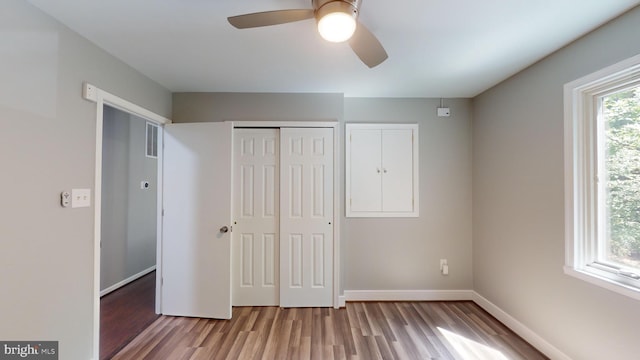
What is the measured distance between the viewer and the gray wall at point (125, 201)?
337 cm

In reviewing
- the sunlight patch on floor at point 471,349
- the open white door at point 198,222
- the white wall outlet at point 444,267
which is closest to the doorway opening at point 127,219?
the open white door at point 198,222

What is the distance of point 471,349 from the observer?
2232 millimetres

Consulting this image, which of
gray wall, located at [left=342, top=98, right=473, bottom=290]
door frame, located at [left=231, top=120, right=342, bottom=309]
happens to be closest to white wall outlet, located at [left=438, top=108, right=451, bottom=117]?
gray wall, located at [left=342, top=98, right=473, bottom=290]

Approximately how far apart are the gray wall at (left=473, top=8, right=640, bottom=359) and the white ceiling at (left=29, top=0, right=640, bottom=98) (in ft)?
0.58

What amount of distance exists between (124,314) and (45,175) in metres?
1.91

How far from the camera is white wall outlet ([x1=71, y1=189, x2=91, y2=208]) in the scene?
176 centimetres

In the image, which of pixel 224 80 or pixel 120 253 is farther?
pixel 120 253

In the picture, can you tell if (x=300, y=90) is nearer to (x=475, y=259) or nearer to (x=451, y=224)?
(x=451, y=224)

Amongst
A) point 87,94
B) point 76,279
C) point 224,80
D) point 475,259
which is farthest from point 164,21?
point 475,259

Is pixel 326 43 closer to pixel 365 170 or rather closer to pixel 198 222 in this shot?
pixel 365 170

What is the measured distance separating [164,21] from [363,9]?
122 centimetres

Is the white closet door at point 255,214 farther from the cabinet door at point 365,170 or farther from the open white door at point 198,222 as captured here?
the cabinet door at point 365,170

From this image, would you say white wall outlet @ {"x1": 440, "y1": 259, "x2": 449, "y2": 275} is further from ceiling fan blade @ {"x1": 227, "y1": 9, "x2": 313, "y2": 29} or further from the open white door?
ceiling fan blade @ {"x1": 227, "y1": 9, "x2": 313, "y2": 29}

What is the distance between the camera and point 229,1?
1.48m
